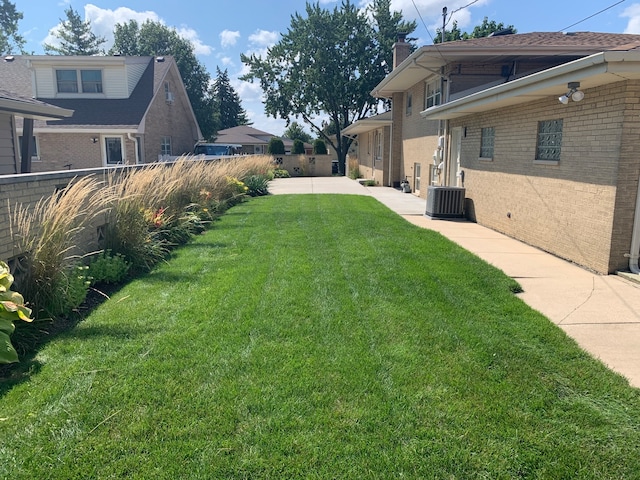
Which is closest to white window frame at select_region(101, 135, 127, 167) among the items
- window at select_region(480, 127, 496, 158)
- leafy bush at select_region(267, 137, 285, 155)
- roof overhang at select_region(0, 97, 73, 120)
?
roof overhang at select_region(0, 97, 73, 120)

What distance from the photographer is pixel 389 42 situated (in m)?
41.0

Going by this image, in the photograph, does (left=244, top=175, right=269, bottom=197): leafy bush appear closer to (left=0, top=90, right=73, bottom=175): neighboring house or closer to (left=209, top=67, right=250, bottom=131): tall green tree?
(left=0, top=90, right=73, bottom=175): neighboring house

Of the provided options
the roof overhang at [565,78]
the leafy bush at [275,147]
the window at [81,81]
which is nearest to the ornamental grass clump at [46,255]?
the roof overhang at [565,78]

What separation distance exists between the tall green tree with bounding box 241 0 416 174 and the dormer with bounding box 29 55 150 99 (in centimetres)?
1933

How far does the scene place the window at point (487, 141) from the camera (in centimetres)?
1100

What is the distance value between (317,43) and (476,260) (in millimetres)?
37355

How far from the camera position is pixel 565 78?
635 centimetres

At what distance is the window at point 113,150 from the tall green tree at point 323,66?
72.4ft

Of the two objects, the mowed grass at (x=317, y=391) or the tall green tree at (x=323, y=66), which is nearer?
the mowed grass at (x=317, y=391)

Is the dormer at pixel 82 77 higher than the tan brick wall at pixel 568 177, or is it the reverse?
the dormer at pixel 82 77

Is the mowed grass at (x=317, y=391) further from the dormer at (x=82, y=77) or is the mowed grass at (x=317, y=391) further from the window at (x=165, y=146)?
the dormer at (x=82, y=77)

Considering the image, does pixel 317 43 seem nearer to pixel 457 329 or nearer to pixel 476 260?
pixel 476 260

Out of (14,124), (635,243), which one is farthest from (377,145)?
(635,243)

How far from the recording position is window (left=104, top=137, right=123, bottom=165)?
74.0 ft
